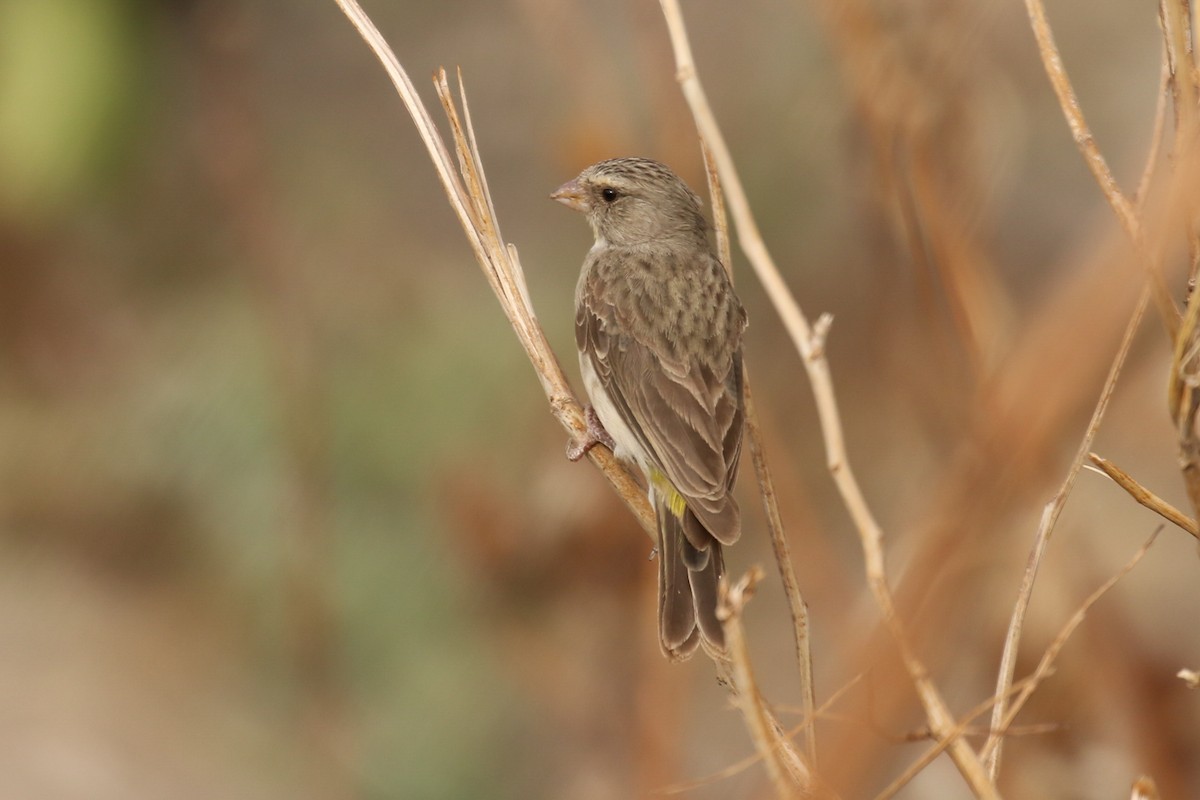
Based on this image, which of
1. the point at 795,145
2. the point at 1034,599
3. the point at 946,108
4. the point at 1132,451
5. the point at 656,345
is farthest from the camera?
the point at 795,145

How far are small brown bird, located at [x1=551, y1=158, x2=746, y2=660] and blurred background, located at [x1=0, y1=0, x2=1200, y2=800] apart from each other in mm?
800

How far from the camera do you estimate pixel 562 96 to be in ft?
19.2

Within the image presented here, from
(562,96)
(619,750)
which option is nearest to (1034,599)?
(619,750)

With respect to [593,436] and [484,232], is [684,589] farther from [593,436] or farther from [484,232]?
[484,232]

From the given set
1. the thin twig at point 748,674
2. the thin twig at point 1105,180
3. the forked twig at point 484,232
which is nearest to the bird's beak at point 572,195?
the forked twig at point 484,232

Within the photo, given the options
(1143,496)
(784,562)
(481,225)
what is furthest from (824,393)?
(481,225)

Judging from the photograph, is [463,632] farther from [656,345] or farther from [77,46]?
[77,46]

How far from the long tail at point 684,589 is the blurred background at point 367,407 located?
163cm

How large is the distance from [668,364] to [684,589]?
778 mm

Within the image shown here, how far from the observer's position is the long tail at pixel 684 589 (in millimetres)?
2559

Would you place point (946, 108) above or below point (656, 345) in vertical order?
above

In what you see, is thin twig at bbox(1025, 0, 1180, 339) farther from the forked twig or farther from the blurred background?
the blurred background

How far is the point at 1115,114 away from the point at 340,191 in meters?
3.79

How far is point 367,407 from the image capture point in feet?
19.2
